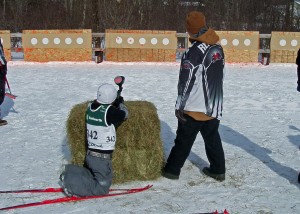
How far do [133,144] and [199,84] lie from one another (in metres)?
0.95

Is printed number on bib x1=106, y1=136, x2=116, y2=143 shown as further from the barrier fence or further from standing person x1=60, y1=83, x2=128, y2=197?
the barrier fence

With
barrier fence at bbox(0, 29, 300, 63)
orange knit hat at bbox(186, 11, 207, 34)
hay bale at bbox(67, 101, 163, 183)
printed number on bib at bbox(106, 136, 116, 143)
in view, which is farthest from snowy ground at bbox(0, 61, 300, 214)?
barrier fence at bbox(0, 29, 300, 63)

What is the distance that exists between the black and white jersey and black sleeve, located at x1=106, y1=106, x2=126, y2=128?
58cm

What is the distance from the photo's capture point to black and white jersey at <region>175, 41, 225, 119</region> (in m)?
4.54

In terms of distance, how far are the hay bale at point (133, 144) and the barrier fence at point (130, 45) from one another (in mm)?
10671

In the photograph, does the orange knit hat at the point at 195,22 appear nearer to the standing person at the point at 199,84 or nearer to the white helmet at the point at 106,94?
the standing person at the point at 199,84

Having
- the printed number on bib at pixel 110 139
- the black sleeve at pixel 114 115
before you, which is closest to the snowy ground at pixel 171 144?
the printed number on bib at pixel 110 139

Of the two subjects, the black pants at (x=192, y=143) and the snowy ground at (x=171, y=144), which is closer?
the snowy ground at (x=171, y=144)

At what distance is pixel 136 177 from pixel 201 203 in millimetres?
860

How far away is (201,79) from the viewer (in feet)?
15.0

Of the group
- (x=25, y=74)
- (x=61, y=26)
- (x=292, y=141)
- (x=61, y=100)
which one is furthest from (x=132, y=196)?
(x=61, y=26)

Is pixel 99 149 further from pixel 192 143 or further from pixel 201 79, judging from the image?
pixel 201 79

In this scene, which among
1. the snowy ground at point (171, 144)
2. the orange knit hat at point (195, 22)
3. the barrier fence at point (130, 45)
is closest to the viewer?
the snowy ground at point (171, 144)

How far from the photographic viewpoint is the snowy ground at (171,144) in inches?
175
